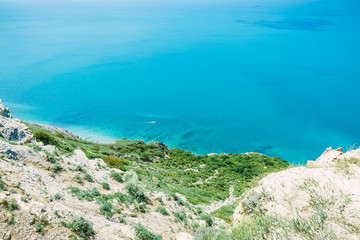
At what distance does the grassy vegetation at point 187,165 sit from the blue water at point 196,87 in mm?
15985

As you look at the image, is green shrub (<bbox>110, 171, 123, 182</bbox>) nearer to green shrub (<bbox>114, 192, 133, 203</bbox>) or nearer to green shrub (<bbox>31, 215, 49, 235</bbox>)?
green shrub (<bbox>114, 192, 133, 203</bbox>)

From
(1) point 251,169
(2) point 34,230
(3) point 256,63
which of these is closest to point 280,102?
(3) point 256,63

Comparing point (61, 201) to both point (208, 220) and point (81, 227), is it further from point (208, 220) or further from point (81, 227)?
point (208, 220)

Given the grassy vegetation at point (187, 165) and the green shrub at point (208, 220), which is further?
the grassy vegetation at point (187, 165)

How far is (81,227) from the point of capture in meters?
8.58

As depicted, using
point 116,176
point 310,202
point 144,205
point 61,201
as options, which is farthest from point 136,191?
point 310,202

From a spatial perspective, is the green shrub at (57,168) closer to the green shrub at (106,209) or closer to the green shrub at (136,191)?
the green shrub at (106,209)

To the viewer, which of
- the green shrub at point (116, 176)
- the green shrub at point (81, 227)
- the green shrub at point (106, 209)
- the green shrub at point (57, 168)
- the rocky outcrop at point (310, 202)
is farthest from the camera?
the green shrub at point (116, 176)

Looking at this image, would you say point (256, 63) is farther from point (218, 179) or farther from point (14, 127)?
point (14, 127)

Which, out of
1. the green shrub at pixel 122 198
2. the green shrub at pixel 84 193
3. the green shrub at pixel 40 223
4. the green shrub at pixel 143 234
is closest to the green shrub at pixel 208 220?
the green shrub at pixel 143 234

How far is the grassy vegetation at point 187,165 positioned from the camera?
23325 millimetres

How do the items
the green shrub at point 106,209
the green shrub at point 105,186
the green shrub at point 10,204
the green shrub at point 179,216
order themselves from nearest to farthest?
the green shrub at point 10,204 → the green shrub at point 106,209 → the green shrub at point 179,216 → the green shrub at point 105,186

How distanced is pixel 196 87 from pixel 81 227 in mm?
82824

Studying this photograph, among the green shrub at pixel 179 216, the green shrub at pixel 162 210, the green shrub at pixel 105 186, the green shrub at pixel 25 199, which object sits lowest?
the green shrub at pixel 179 216
